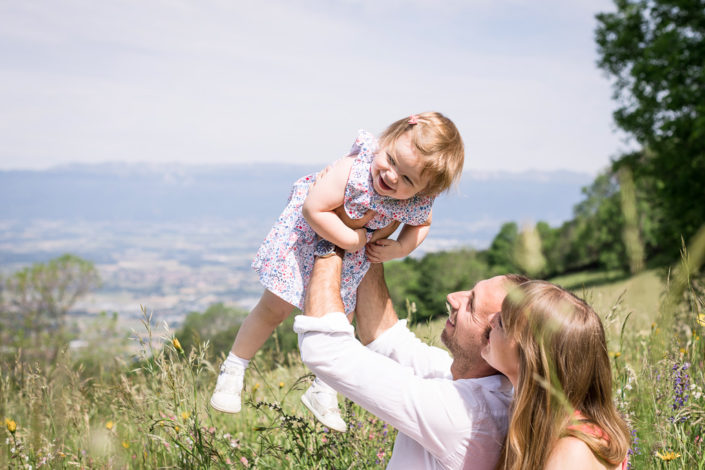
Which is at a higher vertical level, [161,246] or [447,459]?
[447,459]

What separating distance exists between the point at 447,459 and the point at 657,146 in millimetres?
15295

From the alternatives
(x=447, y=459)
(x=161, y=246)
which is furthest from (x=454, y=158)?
(x=161, y=246)

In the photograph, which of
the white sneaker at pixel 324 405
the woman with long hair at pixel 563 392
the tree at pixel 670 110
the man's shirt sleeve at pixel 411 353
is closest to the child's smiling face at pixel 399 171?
the man's shirt sleeve at pixel 411 353

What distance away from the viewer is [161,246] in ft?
398

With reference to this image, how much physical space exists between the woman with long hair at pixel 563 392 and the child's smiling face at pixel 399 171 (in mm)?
1125

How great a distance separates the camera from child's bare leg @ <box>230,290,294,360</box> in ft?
9.16

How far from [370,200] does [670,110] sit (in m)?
14.6

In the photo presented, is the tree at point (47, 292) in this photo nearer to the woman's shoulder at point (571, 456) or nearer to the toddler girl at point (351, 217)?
the toddler girl at point (351, 217)

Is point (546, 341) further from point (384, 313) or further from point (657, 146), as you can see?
point (657, 146)

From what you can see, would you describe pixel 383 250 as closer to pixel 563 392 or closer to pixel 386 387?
pixel 386 387

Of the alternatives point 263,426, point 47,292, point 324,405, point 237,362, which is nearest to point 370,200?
point 324,405

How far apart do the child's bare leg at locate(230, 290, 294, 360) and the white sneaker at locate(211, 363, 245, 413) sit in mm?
102

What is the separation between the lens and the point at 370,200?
2.57 m

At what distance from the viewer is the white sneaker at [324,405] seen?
2.50 meters
